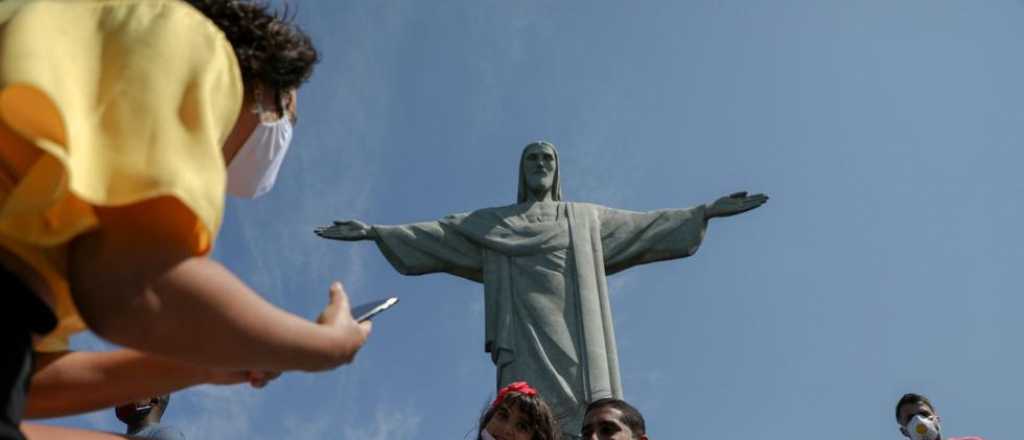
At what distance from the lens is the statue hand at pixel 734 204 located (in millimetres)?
8086

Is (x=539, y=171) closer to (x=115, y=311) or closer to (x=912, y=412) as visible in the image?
(x=912, y=412)

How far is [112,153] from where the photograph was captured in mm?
992

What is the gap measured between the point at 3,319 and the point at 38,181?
145 millimetres

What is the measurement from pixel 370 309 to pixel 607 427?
2752 mm

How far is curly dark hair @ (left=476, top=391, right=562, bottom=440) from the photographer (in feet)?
12.6

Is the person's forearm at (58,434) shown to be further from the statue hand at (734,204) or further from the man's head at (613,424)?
the statue hand at (734,204)

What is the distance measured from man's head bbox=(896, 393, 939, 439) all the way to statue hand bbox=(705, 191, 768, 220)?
3.08 metres

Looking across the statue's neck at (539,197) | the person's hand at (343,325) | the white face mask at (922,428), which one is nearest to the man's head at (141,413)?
the person's hand at (343,325)

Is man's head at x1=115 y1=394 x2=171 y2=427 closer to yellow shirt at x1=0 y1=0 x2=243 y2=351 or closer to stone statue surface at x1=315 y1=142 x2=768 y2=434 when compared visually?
yellow shirt at x1=0 y1=0 x2=243 y2=351

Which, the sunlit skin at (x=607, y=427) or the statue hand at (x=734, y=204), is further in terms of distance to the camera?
the statue hand at (x=734, y=204)

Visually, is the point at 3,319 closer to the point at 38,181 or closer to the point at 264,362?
the point at 38,181

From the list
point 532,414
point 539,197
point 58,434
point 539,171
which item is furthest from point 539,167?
point 58,434

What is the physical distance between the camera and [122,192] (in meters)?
0.97

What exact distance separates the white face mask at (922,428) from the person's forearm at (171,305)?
4.58 m
